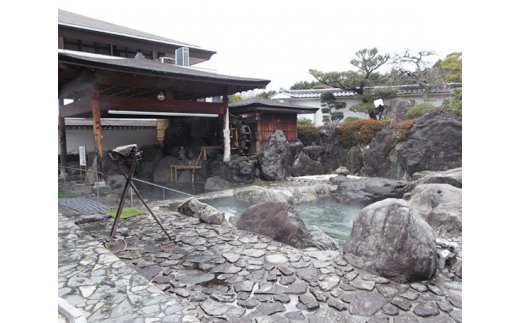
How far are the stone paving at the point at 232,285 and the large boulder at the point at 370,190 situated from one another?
6.60 metres

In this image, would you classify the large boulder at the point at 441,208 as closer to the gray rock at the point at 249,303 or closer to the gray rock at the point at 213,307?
the gray rock at the point at 249,303

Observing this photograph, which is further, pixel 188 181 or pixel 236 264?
pixel 188 181

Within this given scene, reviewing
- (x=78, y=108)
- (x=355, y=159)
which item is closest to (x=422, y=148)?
(x=355, y=159)

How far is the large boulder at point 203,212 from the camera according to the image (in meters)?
6.81

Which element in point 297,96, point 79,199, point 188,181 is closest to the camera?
point 79,199

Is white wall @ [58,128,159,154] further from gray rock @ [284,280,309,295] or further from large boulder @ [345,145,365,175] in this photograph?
gray rock @ [284,280,309,295]

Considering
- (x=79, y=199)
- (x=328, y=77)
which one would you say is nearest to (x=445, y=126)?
(x=328, y=77)

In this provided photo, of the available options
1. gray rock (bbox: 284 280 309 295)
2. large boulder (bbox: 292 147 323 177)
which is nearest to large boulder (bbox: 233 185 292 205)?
large boulder (bbox: 292 147 323 177)

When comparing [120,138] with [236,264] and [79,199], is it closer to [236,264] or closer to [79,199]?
[79,199]

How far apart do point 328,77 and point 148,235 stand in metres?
18.2

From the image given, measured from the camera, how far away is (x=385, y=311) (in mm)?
3439

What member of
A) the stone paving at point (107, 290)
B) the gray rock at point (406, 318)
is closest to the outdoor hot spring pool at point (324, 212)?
the gray rock at point (406, 318)

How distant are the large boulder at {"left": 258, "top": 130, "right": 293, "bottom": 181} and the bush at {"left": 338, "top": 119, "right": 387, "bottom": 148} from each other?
14.6 ft

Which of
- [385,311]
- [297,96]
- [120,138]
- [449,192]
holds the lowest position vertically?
[385,311]
